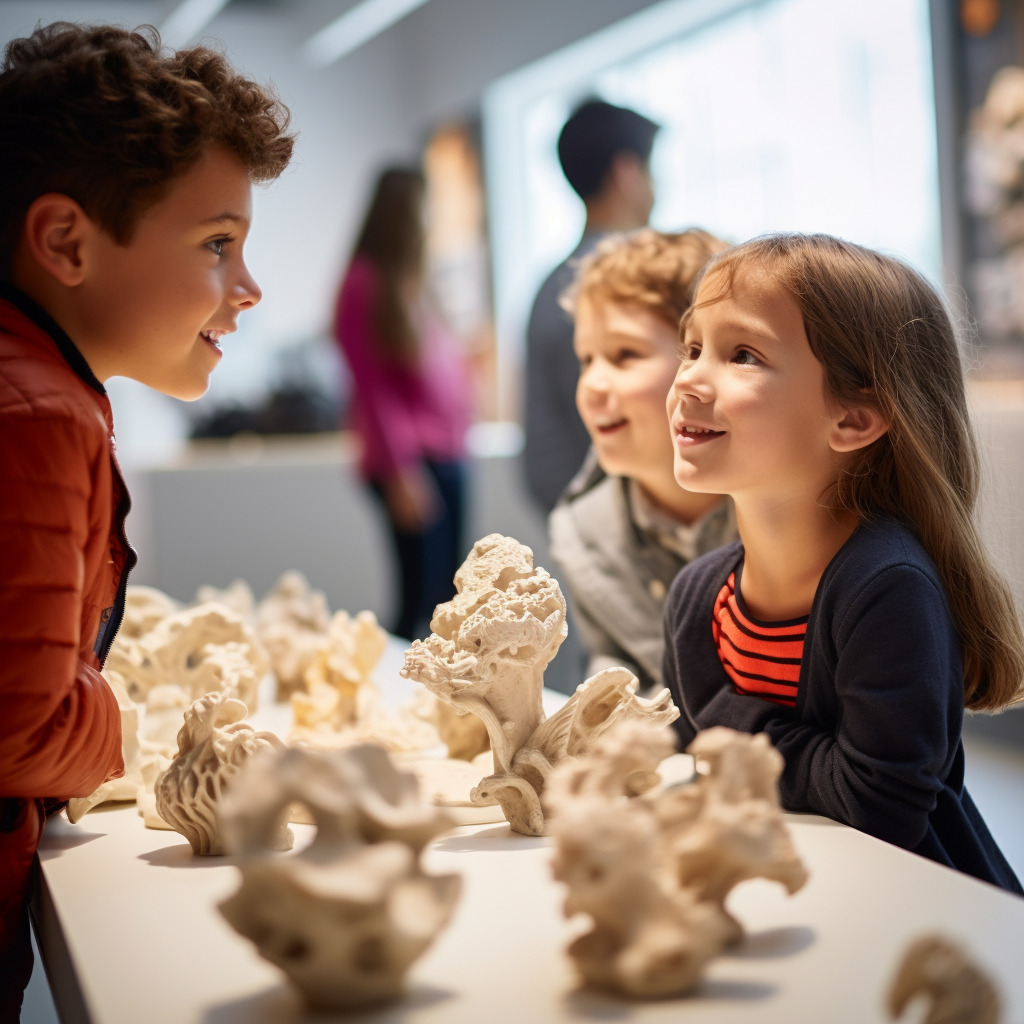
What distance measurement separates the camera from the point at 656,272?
58.1 inches

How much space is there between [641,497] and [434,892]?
→ 95 centimetres

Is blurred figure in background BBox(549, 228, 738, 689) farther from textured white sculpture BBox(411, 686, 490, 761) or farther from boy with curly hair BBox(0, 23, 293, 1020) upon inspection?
boy with curly hair BBox(0, 23, 293, 1020)

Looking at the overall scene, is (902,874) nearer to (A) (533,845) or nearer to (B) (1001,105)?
(A) (533,845)

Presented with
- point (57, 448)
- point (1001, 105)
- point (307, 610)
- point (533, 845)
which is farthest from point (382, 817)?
point (1001, 105)

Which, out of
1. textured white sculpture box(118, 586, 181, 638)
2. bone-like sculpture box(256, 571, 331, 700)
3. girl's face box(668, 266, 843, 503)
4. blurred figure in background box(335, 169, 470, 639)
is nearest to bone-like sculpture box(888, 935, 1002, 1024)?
girl's face box(668, 266, 843, 503)

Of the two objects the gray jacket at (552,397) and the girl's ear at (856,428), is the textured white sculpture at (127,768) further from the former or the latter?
the gray jacket at (552,397)

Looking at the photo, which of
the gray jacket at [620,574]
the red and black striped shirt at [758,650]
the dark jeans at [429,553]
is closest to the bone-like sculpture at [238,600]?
the gray jacket at [620,574]

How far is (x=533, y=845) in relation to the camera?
94cm

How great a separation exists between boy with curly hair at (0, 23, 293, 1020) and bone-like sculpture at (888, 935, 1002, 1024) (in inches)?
24.4

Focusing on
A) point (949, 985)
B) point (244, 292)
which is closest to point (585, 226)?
point (244, 292)

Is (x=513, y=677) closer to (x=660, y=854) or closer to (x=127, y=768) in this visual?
(x=660, y=854)

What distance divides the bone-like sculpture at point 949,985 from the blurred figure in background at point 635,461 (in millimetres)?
841

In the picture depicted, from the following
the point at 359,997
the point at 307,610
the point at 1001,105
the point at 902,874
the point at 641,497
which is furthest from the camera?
the point at 1001,105

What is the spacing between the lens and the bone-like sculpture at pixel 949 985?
58 cm
